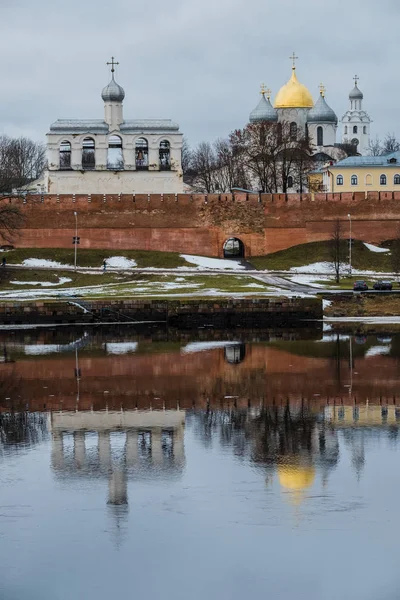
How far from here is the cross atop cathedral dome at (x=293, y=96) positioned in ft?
292

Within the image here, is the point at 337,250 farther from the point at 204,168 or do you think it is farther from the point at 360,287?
the point at 204,168

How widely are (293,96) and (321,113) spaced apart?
2.36 meters

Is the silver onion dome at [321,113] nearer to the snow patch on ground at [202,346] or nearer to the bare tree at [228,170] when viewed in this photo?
the bare tree at [228,170]

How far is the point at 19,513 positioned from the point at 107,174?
2021 inches

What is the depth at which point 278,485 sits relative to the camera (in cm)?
1553

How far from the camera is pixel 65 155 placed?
6769 centimetres

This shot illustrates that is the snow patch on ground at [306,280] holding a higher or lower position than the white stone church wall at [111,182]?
lower


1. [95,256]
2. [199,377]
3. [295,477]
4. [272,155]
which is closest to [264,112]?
[272,155]

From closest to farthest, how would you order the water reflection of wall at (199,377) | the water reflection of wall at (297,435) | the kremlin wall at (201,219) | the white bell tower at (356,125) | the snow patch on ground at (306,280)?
the water reflection of wall at (297,435)
the water reflection of wall at (199,377)
the snow patch on ground at (306,280)
the kremlin wall at (201,219)
the white bell tower at (356,125)

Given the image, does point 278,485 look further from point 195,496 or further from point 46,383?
point 46,383

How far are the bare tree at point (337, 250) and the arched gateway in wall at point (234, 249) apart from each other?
4.84m

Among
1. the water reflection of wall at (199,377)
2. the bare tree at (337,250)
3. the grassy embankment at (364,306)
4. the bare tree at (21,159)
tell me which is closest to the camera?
the water reflection of wall at (199,377)

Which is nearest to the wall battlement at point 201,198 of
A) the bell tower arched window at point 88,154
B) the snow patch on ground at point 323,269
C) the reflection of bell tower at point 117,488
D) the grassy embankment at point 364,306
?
the bell tower arched window at point 88,154

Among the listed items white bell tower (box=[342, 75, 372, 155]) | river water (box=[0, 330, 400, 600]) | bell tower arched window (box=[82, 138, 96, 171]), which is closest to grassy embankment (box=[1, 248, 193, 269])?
bell tower arched window (box=[82, 138, 96, 171])
